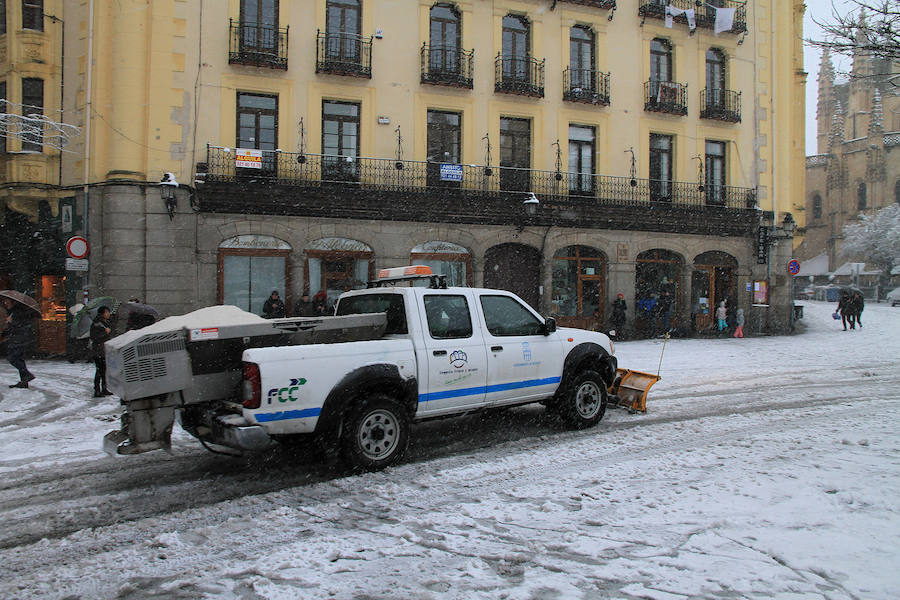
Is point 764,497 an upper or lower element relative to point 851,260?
lower

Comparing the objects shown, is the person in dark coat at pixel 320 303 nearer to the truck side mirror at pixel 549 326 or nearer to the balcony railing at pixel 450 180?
the balcony railing at pixel 450 180

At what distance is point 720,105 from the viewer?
2344 cm

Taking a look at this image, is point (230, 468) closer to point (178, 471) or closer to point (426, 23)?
point (178, 471)

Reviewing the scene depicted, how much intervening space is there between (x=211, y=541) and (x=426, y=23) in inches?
730

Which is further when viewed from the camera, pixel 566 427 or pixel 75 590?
pixel 566 427

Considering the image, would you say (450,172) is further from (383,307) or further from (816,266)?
(816,266)

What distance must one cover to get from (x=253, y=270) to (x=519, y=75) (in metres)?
11.0

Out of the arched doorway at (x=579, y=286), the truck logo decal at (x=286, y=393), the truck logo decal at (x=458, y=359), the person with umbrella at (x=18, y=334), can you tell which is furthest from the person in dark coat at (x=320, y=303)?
the truck logo decal at (x=286, y=393)

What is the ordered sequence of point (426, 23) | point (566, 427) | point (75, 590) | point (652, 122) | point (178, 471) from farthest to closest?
point (652, 122) < point (426, 23) < point (566, 427) < point (178, 471) < point (75, 590)

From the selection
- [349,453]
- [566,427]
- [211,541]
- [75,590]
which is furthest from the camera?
[566,427]

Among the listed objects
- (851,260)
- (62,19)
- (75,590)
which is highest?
(62,19)

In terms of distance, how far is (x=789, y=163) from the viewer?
24891 millimetres

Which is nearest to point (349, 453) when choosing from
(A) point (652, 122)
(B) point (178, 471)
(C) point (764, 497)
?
(B) point (178, 471)

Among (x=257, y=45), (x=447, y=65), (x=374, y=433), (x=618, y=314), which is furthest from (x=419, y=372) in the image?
(x=447, y=65)
